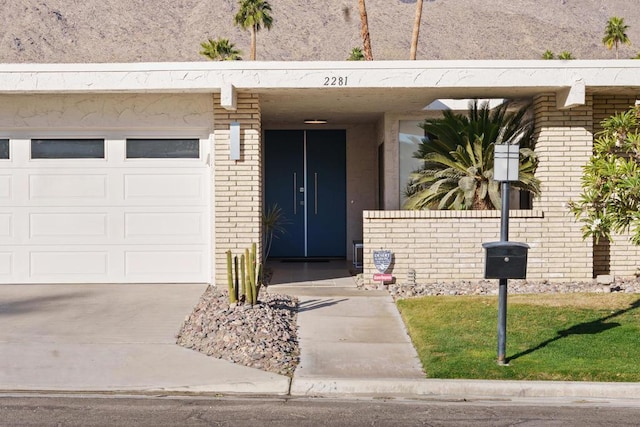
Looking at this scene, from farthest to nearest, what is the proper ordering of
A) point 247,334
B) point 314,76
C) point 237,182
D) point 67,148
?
point 67,148 < point 237,182 < point 314,76 < point 247,334

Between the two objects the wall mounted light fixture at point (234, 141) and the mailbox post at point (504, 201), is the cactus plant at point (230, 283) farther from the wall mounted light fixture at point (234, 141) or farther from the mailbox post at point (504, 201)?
the mailbox post at point (504, 201)

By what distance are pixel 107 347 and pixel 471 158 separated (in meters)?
7.16

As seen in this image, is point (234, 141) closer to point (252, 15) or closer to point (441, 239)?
point (441, 239)

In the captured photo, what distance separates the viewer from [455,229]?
1404 centimetres

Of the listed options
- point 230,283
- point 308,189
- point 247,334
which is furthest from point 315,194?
point 247,334

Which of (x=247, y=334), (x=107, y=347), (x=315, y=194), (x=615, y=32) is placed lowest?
(x=107, y=347)

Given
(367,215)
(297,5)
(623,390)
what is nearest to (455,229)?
(367,215)

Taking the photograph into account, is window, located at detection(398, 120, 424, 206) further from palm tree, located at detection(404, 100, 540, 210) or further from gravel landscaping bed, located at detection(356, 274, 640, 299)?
gravel landscaping bed, located at detection(356, 274, 640, 299)

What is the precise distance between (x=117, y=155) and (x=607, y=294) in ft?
26.3

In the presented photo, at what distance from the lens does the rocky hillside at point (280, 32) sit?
317 ft

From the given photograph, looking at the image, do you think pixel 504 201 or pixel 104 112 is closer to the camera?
pixel 504 201

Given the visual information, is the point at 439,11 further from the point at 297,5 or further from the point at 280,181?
the point at 280,181

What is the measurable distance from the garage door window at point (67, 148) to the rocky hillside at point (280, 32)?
8085cm

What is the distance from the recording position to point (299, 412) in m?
7.49
